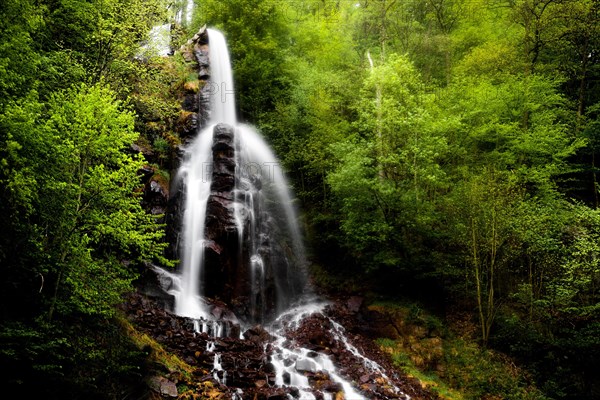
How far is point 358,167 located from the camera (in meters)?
14.4

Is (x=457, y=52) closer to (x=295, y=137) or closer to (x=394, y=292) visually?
(x=295, y=137)

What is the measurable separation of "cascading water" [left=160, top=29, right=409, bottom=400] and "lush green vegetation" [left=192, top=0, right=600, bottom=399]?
218 cm

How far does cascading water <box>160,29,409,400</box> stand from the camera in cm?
1091

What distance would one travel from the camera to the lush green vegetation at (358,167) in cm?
681

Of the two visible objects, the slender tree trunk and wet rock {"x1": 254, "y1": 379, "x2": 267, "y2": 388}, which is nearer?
wet rock {"x1": 254, "y1": 379, "x2": 267, "y2": 388}

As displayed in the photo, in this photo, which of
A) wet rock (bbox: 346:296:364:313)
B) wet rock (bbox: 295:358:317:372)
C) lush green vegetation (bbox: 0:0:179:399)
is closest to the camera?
lush green vegetation (bbox: 0:0:179:399)

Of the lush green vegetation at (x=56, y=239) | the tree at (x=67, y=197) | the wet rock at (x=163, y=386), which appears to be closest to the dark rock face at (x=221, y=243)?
the lush green vegetation at (x=56, y=239)

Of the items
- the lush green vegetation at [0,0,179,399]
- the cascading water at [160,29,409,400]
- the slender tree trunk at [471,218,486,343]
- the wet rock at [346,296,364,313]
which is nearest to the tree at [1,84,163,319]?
the lush green vegetation at [0,0,179,399]

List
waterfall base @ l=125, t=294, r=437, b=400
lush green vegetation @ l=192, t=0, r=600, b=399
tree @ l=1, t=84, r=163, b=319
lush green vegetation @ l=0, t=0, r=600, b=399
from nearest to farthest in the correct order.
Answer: tree @ l=1, t=84, r=163, b=319 → lush green vegetation @ l=0, t=0, r=600, b=399 → waterfall base @ l=125, t=294, r=437, b=400 → lush green vegetation @ l=192, t=0, r=600, b=399

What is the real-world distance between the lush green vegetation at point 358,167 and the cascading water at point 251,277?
1712 millimetres

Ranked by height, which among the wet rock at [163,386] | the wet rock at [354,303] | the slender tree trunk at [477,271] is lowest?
the wet rock at [163,386]

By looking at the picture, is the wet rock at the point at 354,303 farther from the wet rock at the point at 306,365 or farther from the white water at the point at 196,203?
the white water at the point at 196,203

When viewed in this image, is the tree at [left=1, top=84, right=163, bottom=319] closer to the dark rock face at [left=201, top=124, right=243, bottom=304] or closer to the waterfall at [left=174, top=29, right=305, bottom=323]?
the waterfall at [left=174, top=29, right=305, bottom=323]

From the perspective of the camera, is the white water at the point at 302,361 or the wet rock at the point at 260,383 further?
the white water at the point at 302,361
